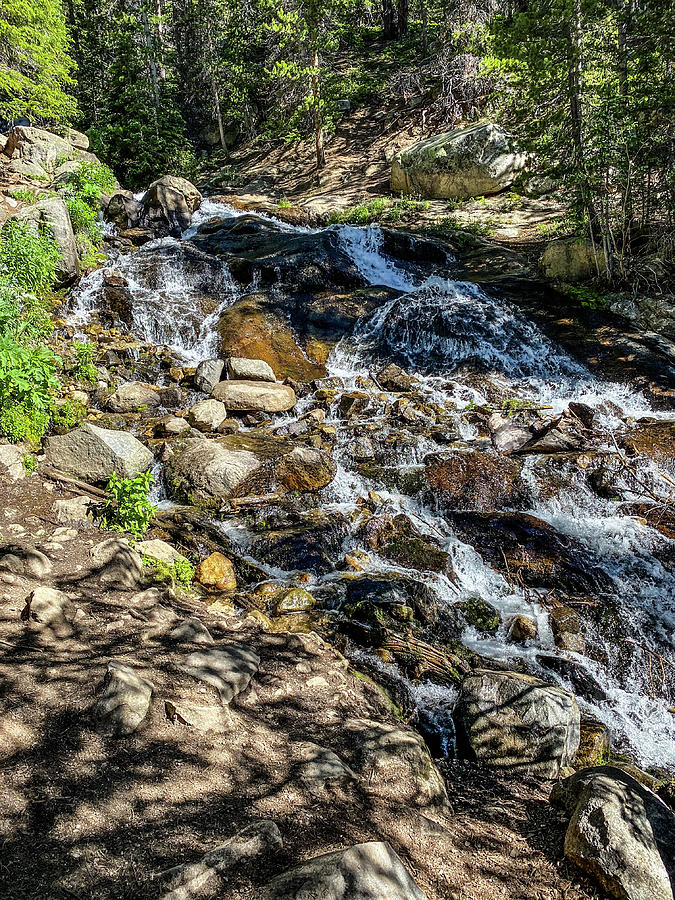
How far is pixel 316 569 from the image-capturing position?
19.0ft

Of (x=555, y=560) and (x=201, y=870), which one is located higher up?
(x=201, y=870)

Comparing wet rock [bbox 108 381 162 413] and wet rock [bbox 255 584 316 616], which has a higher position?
wet rock [bbox 108 381 162 413]

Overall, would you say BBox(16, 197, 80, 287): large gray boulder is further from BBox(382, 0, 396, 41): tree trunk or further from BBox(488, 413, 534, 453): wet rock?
BBox(382, 0, 396, 41): tree trunk

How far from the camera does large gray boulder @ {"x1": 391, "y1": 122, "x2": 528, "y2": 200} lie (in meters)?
18.0

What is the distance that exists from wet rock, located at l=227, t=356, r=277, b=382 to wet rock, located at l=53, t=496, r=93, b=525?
4907 mm

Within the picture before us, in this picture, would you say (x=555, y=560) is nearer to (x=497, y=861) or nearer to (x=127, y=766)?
(x=497, y=861)

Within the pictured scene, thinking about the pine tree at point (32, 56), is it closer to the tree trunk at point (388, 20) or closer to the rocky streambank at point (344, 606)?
the rocky streambank at point (344, 606)

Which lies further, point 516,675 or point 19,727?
point 516,675

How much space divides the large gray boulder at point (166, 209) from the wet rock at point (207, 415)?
33.4 feet

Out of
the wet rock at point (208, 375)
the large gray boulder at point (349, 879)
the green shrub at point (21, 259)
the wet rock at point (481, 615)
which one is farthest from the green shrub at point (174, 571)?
the green shrub at point (21, 259)

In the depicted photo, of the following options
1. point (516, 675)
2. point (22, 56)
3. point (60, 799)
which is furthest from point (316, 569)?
point (22, 56)

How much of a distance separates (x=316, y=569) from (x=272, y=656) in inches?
80.8

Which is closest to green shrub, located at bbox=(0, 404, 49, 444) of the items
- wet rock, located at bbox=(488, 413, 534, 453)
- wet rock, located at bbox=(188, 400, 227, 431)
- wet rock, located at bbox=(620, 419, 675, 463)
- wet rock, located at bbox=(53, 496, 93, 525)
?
wet rock, located at bbox=(53, 496, 93, 525)

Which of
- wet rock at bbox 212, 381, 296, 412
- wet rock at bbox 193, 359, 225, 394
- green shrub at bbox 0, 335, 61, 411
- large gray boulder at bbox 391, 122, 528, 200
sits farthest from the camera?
large gray boulder at bbox 391, 122, 528, 200
